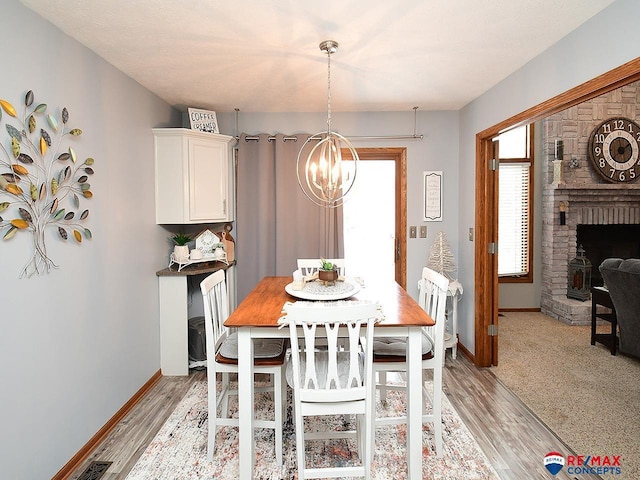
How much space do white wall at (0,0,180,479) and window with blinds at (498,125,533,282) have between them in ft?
14.2

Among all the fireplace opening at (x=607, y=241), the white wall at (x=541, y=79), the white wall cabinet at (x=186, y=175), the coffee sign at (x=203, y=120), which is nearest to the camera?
the white wall at (x=541, y=79)

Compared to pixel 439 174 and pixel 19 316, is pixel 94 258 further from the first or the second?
pixel 439 174

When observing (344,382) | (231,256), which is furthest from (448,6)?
(231,256)

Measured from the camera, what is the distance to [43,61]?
2062mm

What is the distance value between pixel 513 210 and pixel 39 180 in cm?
521

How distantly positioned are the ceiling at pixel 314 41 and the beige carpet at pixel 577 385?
245cm

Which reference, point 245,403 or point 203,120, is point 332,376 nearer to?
point 245,403

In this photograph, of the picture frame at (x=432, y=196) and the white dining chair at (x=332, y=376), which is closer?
the white dining chair at (x=332, y=376)

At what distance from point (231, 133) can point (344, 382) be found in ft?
9.57

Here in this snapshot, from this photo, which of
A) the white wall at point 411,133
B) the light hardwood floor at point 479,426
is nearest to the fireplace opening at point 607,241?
the white wall at point 411,133

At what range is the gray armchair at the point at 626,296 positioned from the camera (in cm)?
336

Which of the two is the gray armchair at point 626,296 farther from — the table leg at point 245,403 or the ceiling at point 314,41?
the table leg at point 245,403

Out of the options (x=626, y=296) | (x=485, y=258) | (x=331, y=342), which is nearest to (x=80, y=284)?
(x=331, y=342)
